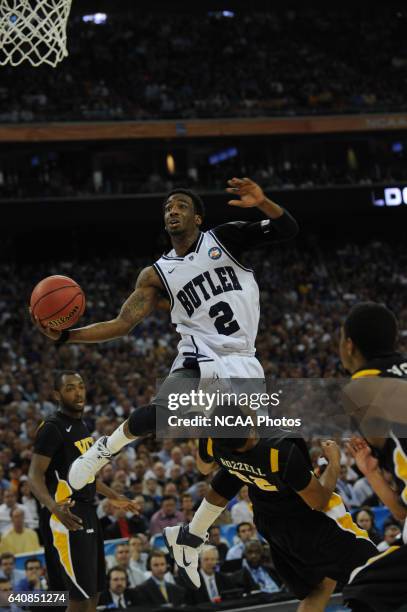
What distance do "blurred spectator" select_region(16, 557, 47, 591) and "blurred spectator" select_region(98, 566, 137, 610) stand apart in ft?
2.19

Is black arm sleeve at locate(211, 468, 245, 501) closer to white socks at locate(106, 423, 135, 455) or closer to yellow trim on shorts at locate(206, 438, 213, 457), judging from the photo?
yellow trim on shorts at locate(206, 438, 213, 457)

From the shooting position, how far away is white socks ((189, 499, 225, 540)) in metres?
6.00

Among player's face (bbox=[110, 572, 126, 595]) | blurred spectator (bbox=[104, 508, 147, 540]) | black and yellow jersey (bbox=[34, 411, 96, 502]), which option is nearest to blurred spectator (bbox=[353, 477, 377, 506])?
blurred spectator (bbox=[104, 508, 147, 540])

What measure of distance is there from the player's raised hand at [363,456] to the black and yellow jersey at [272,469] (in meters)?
0.84

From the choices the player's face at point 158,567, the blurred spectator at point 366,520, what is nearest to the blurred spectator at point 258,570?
the player's face at point 158,567

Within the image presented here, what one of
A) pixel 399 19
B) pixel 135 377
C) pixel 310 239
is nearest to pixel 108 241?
pixel 310 239

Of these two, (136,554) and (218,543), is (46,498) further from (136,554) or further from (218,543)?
(218,543)

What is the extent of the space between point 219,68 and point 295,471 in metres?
23.8

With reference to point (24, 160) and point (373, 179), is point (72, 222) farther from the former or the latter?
point (373, 179)

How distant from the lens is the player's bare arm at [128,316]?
5.66 m

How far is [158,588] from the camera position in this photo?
867cm

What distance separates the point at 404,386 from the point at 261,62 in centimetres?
2532

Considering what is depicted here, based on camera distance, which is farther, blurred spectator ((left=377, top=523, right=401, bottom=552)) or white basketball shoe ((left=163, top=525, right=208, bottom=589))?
blurred spectator ((left=377, top=523, right=401, bottom=552))

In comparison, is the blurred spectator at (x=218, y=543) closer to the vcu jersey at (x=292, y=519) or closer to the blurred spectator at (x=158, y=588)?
the blurred spectator at (x=158, y=588)
